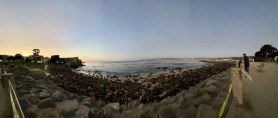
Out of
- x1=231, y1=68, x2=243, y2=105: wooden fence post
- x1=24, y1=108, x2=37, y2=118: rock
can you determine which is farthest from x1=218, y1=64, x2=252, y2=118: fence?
x1=24, y1=108, x2=37, y2=118: rock

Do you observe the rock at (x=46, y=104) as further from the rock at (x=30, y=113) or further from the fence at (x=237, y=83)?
the fence at (x=237, y=83)

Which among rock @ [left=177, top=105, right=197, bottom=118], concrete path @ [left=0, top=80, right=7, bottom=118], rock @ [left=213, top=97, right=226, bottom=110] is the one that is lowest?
rock @ [left=177, top=105, right=197, bottom=118]

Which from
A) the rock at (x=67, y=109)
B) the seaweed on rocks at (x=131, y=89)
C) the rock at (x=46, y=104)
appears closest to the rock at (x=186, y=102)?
the rock at (x=67, y=109)

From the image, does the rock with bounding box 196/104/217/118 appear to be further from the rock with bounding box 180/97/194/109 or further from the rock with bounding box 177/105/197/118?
the rock with bounding box 180/97/194/109

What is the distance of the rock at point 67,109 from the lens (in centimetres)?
991

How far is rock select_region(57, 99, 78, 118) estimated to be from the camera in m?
9.91

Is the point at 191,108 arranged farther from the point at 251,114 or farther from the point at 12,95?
the point at 12,95

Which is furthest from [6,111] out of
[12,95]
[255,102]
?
[255,102]

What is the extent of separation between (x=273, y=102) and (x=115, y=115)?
261 inches

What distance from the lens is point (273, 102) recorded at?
27.5 feet

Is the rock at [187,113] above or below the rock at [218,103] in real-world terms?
below

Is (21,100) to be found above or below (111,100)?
above

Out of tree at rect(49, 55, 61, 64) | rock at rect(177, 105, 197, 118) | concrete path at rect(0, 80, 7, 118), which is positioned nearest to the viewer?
concrete path at rect(0, 80, 7, 118)

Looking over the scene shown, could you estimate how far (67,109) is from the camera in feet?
33.2
